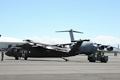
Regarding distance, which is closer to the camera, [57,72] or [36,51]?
[57,72]

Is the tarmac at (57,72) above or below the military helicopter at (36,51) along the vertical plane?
below

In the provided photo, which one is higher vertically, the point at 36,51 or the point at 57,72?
the point at 36,51

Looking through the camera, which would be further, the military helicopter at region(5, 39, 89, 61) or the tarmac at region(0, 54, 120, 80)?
the military helicopter at region(5, 39, 89, 61)

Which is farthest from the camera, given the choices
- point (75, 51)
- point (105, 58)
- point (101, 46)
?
point (101, 46)

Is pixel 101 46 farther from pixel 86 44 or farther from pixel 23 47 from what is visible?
pixel 23 47

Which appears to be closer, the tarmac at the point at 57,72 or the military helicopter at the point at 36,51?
the tarmac at the point at 57,72

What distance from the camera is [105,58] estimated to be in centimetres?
3045

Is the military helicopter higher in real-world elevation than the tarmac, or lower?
higher

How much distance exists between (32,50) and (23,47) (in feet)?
5.22
